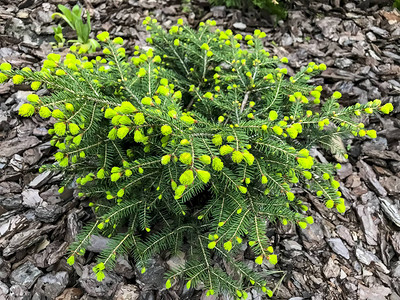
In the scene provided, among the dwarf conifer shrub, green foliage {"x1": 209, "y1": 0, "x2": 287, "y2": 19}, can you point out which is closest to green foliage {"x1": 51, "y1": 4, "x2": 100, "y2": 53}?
the dwarf conifer shrub

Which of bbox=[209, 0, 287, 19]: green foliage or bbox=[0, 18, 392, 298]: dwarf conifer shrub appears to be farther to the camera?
bbox=[209, 0, 287, 19]: green foliage

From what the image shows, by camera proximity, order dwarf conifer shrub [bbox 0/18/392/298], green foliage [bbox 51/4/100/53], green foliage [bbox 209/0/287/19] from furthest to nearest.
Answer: green foliage [bbox 209/0/287/19]
green foliage [bbox 51/4/100/53]
dwarf conifer shrub [bbox 0/18/392/298]

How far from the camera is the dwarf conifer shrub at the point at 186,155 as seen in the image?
1482 millimetres

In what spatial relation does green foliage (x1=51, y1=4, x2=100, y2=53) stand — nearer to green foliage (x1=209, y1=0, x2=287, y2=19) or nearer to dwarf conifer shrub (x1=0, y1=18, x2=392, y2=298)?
dwarf conifer shrub (x1=0, y1=18, x2=392, y2=298)

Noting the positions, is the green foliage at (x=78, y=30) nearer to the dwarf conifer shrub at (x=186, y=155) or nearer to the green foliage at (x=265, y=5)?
the dwarf conifer shrub at (x=186, y=155)

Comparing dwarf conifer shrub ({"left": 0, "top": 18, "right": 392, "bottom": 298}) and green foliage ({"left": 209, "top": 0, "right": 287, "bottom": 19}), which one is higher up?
green foliage ({"left": 209, "top": 0, "right": 287, "bottom": 19})

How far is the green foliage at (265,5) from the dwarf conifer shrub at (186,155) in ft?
6.27

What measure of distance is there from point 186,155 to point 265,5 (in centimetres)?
383

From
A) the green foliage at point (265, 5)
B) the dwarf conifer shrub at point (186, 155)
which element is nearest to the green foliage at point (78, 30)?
the dwarf conifer shrub at point (186, 155)

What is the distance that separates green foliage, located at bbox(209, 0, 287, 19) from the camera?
4.03 m

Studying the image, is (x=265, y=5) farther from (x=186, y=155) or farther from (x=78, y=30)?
(x=186, y=155)

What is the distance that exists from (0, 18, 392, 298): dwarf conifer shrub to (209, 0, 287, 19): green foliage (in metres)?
1.91

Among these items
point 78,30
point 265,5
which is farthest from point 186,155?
point 265,5

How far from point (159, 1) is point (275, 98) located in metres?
3.37
